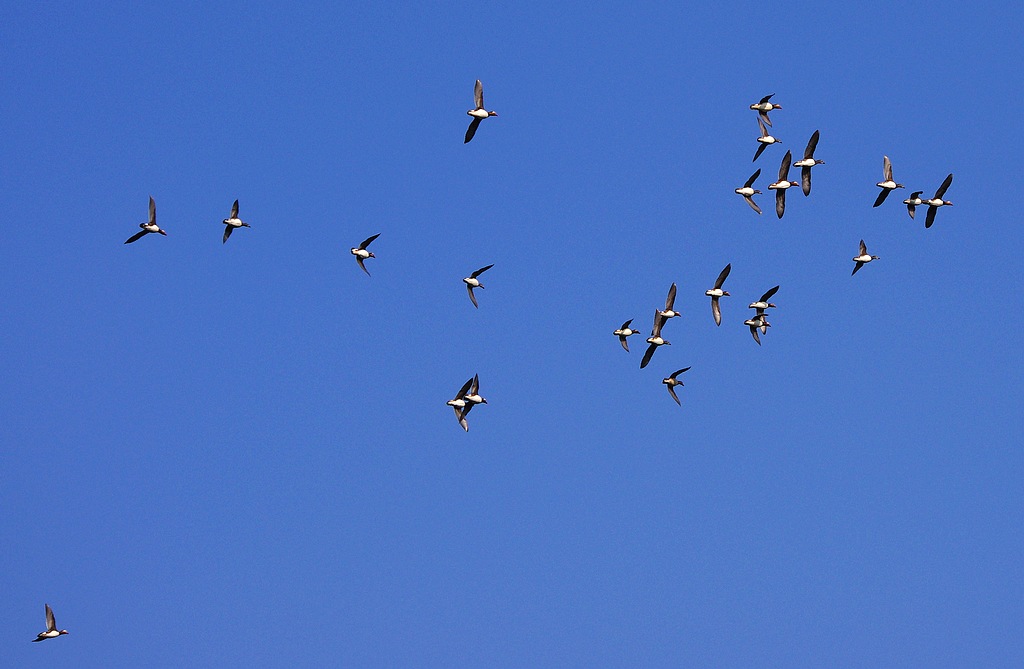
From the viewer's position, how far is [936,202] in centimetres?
7644

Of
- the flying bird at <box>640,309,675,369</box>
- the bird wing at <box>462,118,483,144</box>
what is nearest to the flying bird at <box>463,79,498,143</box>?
the bird wing at <box>462,118,483,144</box>

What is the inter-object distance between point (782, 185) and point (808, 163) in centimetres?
253

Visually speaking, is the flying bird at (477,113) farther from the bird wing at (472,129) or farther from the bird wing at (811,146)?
the bird wing at (811,146)

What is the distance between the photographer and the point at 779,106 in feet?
255

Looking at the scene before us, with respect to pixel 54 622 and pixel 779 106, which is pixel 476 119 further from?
pixel 54 622

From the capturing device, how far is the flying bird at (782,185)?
2977 inches

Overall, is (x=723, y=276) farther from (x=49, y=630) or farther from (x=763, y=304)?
(x=49, y=630)

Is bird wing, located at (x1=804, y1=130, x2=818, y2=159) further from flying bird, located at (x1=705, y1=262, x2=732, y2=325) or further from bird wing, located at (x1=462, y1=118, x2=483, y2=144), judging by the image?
bird wing, located at (x1=462, y1=118, x2=483, y2=144)

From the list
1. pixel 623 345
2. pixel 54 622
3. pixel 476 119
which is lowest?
pixel 54 622

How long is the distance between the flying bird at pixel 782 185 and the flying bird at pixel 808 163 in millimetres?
636

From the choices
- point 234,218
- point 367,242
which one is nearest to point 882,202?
point 367,242

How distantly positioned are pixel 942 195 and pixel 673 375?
1473 cm

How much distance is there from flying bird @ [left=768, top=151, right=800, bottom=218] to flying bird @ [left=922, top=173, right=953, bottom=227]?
6.20m

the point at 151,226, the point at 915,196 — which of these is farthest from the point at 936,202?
the point at 151,226
